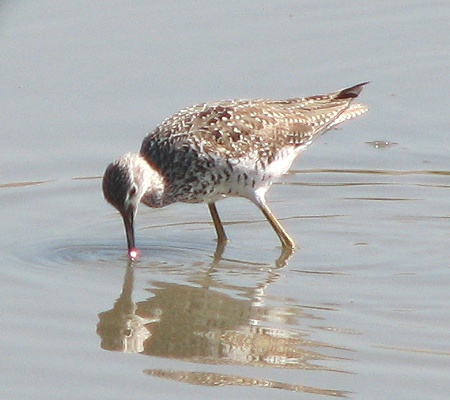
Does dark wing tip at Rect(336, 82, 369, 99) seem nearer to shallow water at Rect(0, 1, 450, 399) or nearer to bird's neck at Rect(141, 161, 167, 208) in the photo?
shallow water at Rect(0, 1, 450, 399)

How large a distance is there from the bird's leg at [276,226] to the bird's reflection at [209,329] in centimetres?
71

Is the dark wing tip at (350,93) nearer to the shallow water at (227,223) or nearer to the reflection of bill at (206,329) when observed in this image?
the shallow water at (227,223)

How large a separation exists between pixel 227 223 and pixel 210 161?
1.20 meters

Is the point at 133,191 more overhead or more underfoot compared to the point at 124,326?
more overhead

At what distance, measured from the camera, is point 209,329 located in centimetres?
965

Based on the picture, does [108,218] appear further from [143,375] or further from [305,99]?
[143,375]

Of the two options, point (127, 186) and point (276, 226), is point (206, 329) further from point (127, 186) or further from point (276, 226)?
point (276, 226)

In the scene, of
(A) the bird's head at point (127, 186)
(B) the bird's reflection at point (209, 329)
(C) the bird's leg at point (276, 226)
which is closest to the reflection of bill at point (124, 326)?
(B) the bird's reflection at point (209, 329)

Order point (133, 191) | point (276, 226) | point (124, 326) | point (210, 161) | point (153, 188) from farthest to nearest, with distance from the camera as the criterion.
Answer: point (276, 226), point (153, 188), point (210, 161), point (133, 191), point (124, 326)

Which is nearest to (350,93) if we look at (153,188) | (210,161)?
(210,161)

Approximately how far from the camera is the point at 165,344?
9.29 m

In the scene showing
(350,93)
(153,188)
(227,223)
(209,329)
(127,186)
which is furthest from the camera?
(350,93)

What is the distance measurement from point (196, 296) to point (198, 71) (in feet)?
15.8

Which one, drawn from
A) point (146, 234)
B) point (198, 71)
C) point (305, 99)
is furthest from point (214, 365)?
point (198, 71)
